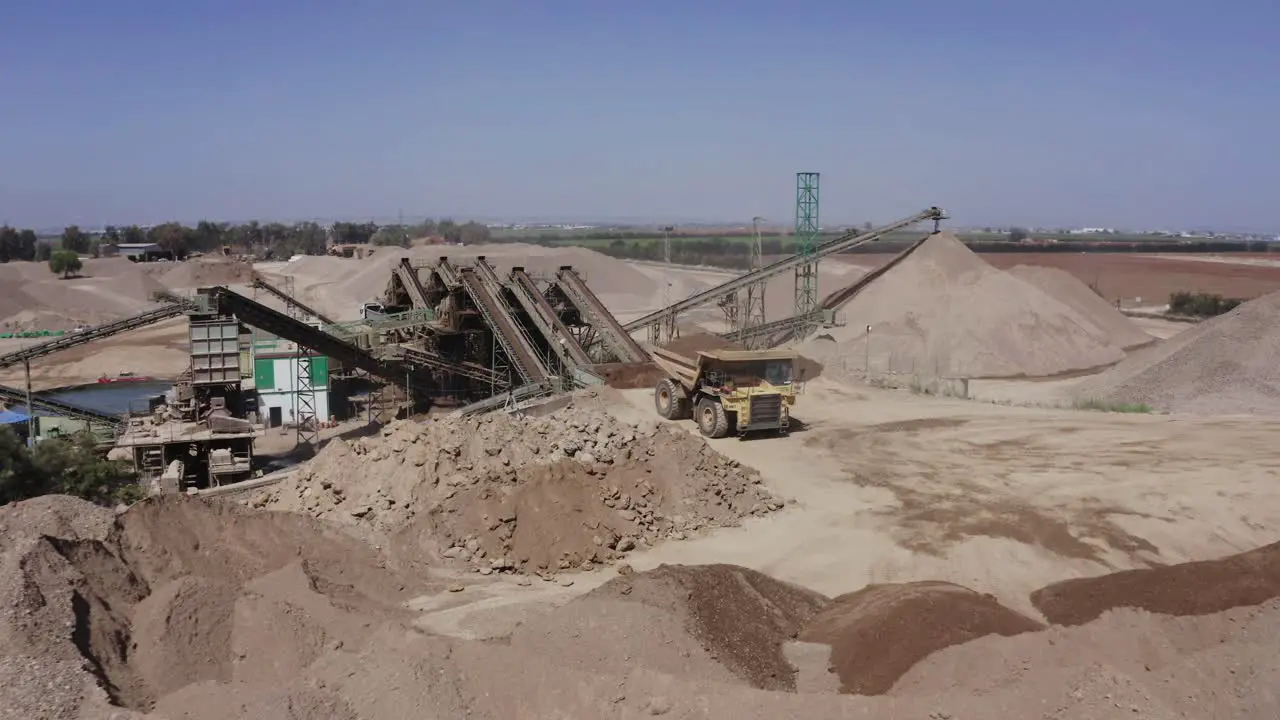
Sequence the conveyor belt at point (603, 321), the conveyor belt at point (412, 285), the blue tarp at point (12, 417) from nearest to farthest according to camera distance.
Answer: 1. the blue tarp at point (12, 417)
2. the conveyor belt at point (603, 321)
3. the conveyor belt at point (412, 285)

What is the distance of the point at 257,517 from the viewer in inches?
559

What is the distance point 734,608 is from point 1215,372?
21.9m

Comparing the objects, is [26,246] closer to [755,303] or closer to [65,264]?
[65,264]

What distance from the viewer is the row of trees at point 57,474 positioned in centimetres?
1719

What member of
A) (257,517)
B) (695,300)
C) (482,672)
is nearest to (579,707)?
(482,672)

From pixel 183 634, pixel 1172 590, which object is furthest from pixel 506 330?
pixel 1172 590

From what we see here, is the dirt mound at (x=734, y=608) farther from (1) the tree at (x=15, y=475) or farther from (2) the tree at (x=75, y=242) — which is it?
(2) the tree at (x=75, y=242)

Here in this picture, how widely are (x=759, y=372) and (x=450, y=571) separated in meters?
9.15

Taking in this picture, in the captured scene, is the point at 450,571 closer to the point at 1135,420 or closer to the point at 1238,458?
the point at 1238,458

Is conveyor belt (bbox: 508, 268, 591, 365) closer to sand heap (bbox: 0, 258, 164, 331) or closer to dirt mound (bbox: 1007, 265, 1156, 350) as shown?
dirt mound (bbox: 1007, 265, 1156, 350)

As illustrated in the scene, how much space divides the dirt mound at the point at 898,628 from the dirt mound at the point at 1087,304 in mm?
33684

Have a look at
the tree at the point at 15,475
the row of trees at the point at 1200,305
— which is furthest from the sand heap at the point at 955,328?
the tree at the point at 15,475

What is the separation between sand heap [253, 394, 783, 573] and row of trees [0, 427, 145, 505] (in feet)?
13.3

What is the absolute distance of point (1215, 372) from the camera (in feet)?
89.0
